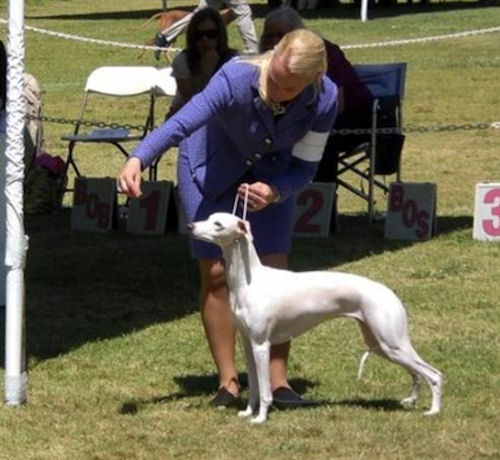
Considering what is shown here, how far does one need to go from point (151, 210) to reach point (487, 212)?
7.28ft

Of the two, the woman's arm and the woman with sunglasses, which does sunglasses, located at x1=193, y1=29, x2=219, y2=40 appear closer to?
the woman with sunglasses

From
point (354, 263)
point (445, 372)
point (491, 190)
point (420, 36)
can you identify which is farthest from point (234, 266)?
point (420, 36)

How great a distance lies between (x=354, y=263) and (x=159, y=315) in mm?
1799

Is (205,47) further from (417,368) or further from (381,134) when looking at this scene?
(417,368)

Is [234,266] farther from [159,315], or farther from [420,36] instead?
[420,36]

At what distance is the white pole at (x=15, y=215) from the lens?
5.74 meters

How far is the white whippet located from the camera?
5430 mm

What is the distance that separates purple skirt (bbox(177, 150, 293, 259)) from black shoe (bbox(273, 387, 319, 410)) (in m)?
0.52

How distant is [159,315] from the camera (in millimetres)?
7762

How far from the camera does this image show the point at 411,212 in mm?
10086

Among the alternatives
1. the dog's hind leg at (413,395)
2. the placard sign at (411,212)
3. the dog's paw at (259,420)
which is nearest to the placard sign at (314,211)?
the placard sign at (411,212)

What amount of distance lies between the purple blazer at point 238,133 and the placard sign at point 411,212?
14.7 ft

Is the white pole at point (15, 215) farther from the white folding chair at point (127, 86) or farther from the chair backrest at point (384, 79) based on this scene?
the chair backrest at point (384, 79)

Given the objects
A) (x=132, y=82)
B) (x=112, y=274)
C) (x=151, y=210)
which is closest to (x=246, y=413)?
(x=112, y=274)
